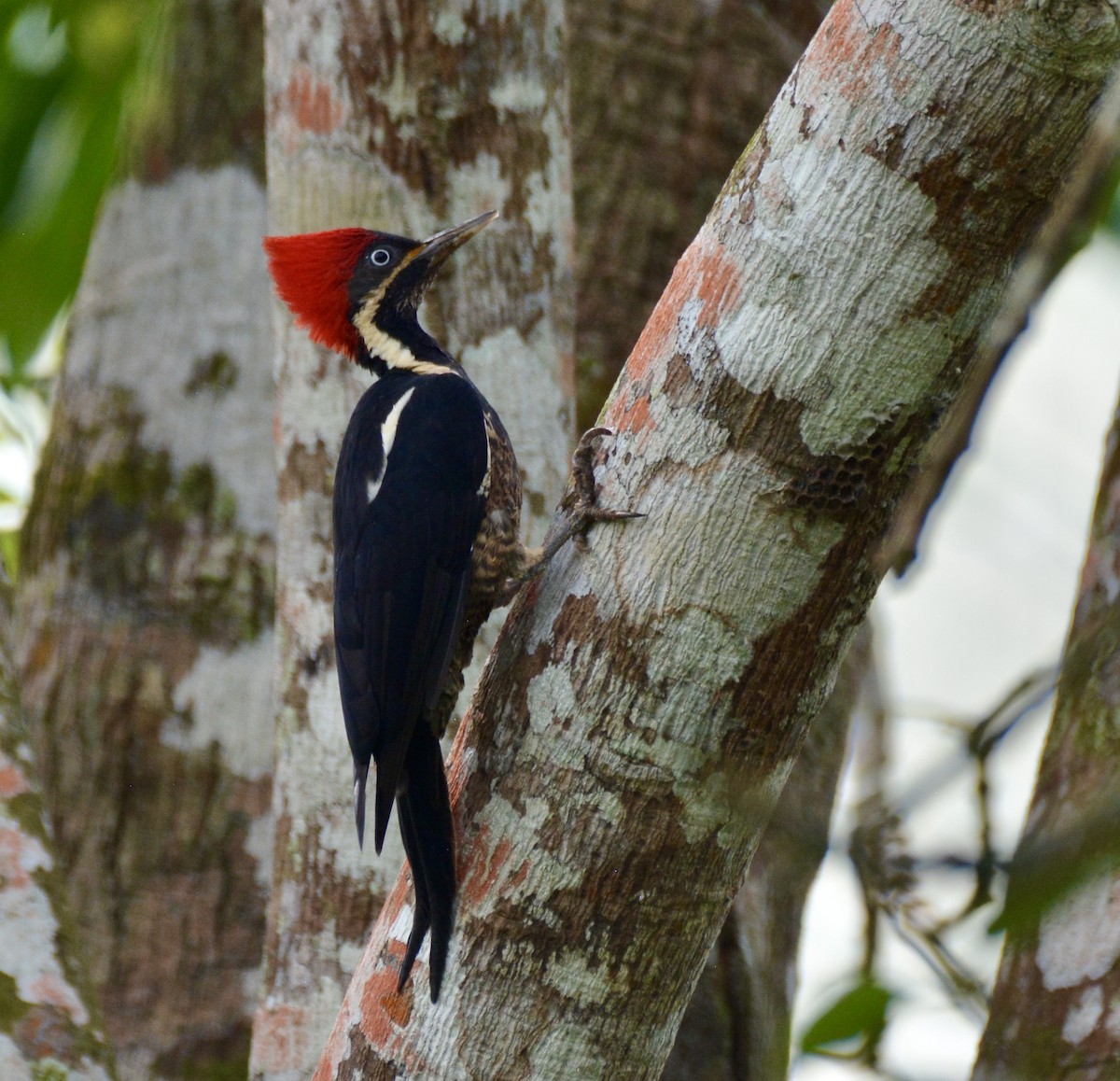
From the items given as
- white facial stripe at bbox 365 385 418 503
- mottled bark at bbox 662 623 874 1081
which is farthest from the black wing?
mottled bark at bbox 662 623 874 1081

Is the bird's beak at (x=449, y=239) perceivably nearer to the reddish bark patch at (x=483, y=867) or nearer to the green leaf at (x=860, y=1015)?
the reddish bark patch at (x=483, y=867)

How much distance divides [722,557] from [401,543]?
3.22 ft

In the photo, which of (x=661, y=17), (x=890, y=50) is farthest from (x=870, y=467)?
(x=661, y=17)

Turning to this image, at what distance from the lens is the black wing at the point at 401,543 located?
7.89ft

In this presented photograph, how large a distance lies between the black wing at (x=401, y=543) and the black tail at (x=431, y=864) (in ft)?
0.71

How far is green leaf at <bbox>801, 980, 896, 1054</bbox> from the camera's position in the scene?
0.69m

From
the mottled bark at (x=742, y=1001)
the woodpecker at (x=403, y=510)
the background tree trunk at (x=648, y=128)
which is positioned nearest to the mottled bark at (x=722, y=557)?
the woodpecker at (x=403, y=510)

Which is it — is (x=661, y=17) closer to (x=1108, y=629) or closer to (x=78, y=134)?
A: (x=78, y=134)

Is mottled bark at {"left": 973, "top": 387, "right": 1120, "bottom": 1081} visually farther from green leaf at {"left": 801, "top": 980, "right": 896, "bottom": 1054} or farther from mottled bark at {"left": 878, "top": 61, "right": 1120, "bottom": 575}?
green leaf at {"left": 801, "top": 980, "right": 896, "bottom": 1054}

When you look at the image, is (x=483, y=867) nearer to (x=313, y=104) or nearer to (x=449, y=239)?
(x=449, y=239)

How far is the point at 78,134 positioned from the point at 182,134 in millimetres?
3605

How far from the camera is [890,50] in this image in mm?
1644

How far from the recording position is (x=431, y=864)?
190cm

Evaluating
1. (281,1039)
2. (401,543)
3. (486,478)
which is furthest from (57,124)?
(281,1039)
